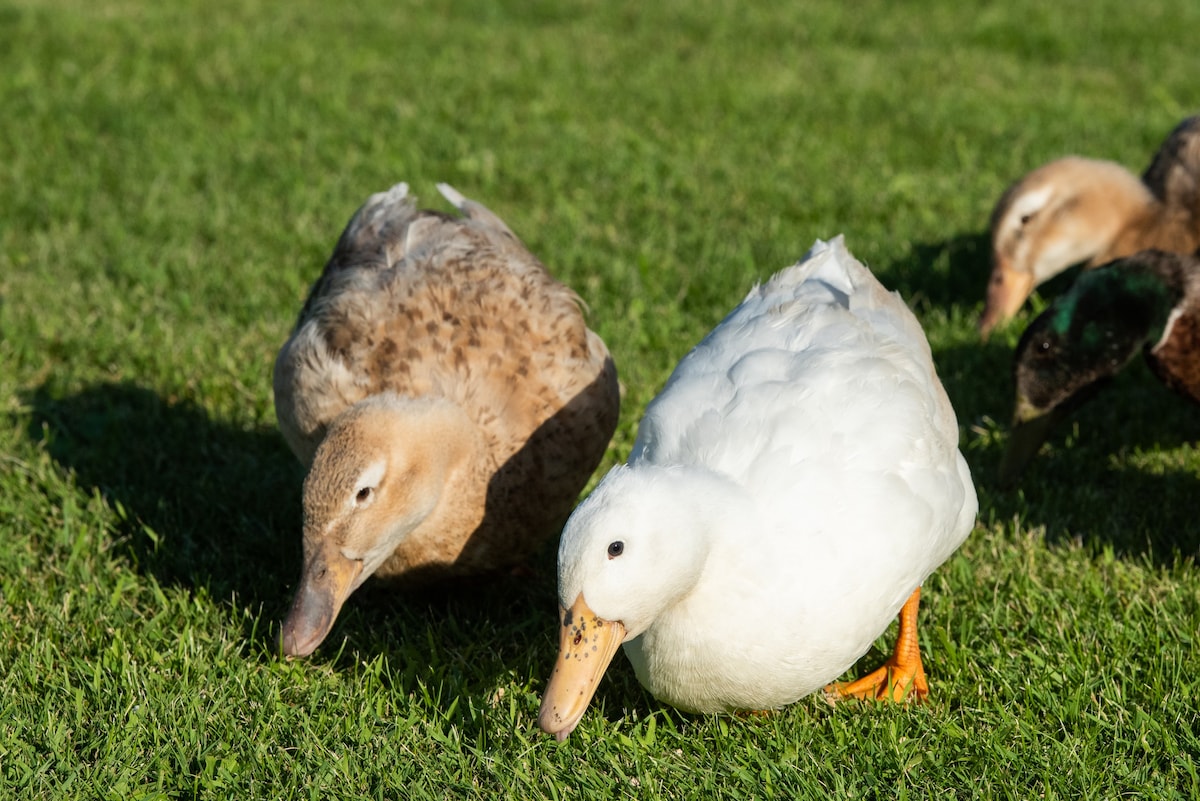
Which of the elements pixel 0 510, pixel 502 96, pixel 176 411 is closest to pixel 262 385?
pixel 176 411

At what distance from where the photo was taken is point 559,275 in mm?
6551

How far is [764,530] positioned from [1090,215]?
404 cm

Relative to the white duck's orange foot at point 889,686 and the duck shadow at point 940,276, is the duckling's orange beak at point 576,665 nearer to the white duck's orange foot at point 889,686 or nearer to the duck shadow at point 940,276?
the white duck's orange foot at point 889,686

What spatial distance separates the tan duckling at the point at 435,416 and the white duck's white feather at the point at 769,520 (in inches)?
22.2

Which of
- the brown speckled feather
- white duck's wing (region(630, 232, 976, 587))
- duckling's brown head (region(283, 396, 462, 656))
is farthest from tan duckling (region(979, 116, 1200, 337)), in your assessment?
duckling's brown head (region(283, 396, 462, 656))

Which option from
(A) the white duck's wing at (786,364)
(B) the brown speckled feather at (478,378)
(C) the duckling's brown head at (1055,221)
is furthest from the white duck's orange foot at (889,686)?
(C) the duckling's brown head at (1055,221)

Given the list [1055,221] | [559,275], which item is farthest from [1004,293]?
[559,275]

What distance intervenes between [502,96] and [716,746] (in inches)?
259

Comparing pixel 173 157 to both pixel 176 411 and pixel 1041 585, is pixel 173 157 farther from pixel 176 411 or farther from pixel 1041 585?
pixel 1041 585

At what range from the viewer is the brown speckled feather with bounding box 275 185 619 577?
389 cm

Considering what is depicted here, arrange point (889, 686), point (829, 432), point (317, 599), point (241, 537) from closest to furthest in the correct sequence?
1. point (829, 432)
2. point (317, 599)
3. point (889, 686)
4. point (241, 537)

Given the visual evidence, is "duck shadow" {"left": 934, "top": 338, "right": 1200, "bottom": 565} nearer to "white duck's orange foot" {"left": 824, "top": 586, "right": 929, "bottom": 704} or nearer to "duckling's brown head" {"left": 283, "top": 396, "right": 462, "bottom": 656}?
"white duck's orange foot" {"left": 824, "top": 586, "right": 929, "bottom": 704}

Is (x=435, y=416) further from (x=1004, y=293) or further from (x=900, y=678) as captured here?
(x=1004, y=293)

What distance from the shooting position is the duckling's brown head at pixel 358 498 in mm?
3465
